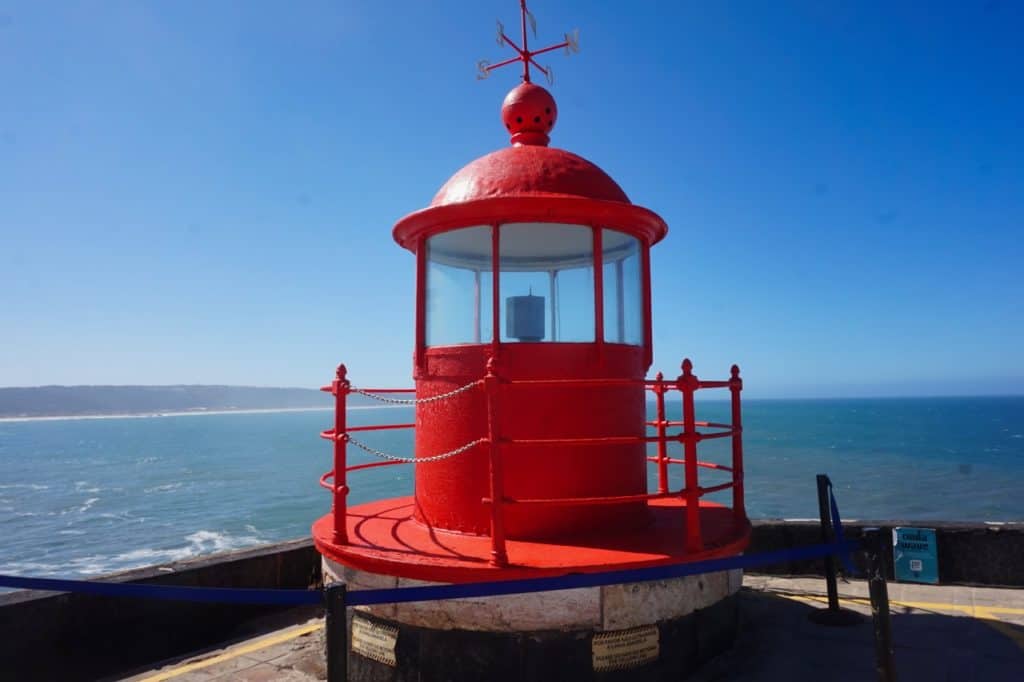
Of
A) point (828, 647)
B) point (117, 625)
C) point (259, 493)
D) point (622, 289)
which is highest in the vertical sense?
point (622, 289)

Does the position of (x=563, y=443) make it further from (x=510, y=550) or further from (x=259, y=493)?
(x=259, y=493)

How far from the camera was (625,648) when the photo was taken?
4.38m

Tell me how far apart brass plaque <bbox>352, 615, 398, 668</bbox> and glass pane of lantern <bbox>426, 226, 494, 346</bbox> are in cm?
219

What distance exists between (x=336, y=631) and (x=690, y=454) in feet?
→ 8.39

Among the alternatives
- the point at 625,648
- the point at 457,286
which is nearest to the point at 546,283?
the point at 457,286

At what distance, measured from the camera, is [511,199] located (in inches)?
196

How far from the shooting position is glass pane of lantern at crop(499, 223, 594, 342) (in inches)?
209

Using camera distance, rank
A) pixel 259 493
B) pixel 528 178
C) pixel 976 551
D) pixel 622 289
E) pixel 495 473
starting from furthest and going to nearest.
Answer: pixel 259 493
pixel 976 551
pixel 622 289
pixel 528 178
pixel 495 473

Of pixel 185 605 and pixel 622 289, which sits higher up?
pixel 622 289

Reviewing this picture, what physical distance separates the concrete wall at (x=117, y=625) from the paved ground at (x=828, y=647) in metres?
0.48

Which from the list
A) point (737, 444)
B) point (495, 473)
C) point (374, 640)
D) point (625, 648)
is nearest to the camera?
point (495, 473)

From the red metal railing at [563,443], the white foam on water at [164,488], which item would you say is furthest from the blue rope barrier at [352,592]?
the white foam on water at [164,488]

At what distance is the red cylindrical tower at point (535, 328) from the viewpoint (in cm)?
511

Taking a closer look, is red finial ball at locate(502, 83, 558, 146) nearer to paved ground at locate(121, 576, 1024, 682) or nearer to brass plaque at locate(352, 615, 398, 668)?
brass plaque at locate(352, 615, 398, 668)
